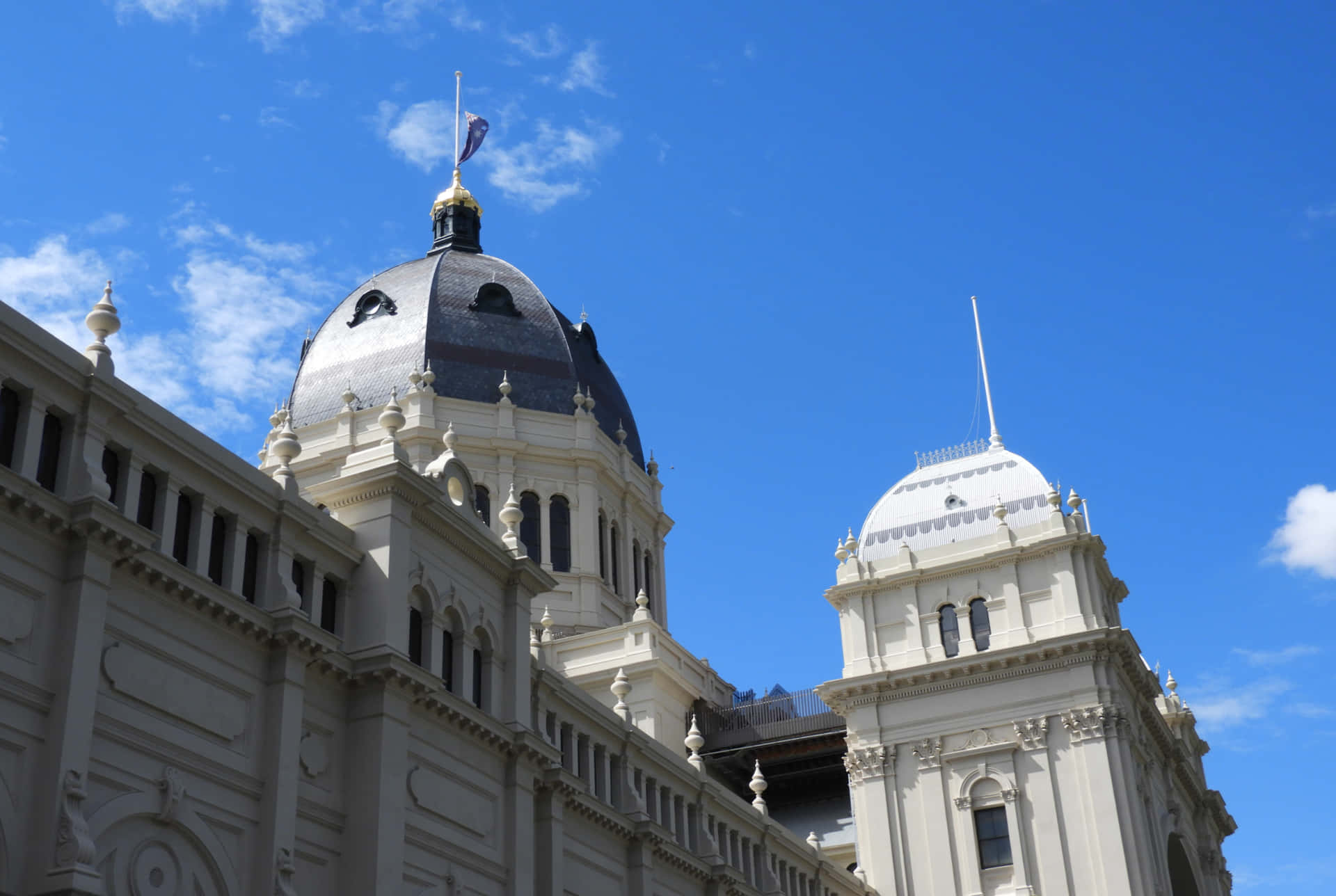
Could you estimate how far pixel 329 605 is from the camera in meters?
27.1

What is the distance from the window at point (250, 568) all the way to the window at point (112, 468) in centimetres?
281

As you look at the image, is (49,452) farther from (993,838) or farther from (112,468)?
(993,838)

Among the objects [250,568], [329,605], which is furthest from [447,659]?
[250,568]

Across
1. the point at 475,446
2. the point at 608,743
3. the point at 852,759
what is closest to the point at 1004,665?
the point at 852,759

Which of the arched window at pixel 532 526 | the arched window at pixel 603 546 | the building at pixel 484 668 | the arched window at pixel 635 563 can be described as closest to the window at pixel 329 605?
the building at pixel 484 668

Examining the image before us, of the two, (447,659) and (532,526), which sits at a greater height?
(532,526)

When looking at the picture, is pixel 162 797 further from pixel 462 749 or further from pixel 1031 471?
pixel 1031 471

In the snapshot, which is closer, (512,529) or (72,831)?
(72,831)

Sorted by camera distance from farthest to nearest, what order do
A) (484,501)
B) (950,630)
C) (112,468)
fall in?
(484,501) → (950,630) → (112,468)

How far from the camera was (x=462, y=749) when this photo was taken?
28.7 m

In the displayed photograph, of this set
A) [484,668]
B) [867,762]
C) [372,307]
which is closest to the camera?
[484,668]

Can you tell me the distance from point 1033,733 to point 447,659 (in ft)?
77.9

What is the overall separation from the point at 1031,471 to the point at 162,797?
119ft

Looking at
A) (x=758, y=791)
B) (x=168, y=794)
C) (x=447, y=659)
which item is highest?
(x=758, y=791)
